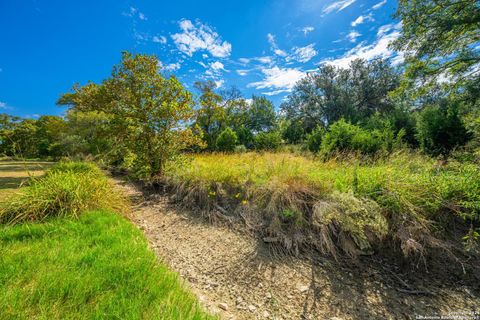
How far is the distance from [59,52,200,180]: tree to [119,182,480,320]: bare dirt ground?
9.38 ft

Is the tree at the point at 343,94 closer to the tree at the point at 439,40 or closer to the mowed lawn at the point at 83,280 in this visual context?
the tree at the point at 439,40

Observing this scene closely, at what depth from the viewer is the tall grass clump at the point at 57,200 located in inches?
104

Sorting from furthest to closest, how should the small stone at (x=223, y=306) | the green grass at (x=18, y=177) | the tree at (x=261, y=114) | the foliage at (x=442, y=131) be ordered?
the tree at (x=261, y=114) → the foliage at (x=442, y=131) → the green grass at (x=18, y=177) → the small stone at (x=223, y=306)

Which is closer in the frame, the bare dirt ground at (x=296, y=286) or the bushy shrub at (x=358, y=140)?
the bare dirt ground at (x=296, y=286)

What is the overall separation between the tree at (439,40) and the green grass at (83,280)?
1067cm

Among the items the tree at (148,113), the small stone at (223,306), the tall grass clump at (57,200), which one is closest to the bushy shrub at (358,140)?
the tree at (148,113)

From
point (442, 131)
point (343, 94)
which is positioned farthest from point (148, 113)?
point (343, 94)

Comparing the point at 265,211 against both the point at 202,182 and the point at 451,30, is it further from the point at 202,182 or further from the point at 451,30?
the point at 451,30

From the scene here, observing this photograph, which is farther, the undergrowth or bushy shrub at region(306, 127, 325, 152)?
bushy shrub at region(306, 127, 325, 152)

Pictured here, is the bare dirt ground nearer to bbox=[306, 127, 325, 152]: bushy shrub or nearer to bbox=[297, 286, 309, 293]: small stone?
bbox=[297, 286, 309, 293]: small stone

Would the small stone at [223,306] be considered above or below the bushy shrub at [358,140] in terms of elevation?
below

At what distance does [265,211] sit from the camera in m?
3.17

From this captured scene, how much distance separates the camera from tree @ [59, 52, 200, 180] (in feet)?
16.2

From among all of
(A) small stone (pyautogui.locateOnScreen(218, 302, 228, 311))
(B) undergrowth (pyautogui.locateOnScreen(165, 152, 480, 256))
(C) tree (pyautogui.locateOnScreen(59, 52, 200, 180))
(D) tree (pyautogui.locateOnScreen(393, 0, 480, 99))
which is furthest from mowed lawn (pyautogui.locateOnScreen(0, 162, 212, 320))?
(D) tree (pyautogui.locateOnScreen(393, 0, 480, 99))
